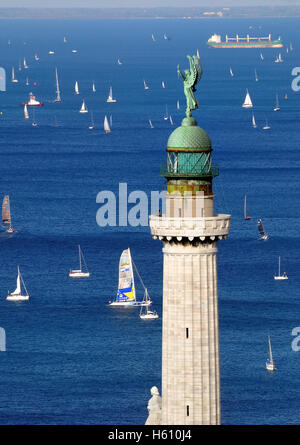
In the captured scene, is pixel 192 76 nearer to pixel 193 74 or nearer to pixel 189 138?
pixel 193 74

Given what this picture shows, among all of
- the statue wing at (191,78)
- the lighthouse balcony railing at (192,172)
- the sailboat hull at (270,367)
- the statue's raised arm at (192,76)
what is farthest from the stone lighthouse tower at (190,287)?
the sailboat hull at (270,367)

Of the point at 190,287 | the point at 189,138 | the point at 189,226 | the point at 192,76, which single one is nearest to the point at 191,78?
the point at 192,76

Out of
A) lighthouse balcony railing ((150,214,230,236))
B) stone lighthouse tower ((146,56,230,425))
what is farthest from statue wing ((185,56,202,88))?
lighthouse balcony railing ((150,214,230,236))

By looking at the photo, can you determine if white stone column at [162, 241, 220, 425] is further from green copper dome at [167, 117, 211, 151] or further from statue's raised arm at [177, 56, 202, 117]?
statue's raised arm at [177, 56, 202, 117]

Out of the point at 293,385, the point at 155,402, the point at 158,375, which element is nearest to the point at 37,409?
the point at 158,375

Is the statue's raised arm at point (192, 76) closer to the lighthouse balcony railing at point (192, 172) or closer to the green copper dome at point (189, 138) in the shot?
the green copper dome at point (189, 138)

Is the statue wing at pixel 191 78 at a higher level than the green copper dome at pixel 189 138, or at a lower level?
higher
